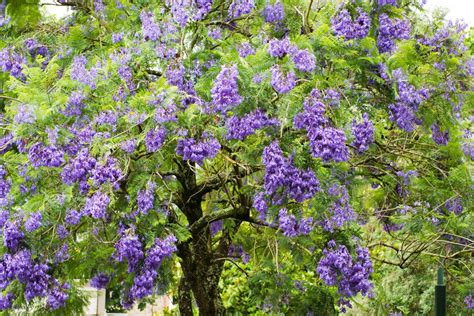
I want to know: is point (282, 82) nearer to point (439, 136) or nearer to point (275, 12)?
point (275, 12)

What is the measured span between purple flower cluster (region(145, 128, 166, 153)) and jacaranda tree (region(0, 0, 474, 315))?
11 mm

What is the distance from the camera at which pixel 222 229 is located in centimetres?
955

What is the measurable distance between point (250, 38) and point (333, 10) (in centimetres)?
91

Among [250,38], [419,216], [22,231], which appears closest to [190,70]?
[250,38]

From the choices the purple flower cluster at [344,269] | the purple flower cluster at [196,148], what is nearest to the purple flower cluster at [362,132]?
the purple flower cluster at [344,269]

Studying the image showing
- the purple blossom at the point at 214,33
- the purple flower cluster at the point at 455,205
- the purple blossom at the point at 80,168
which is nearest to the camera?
the purple blossom at the point at 80,168

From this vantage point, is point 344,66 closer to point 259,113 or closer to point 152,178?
point 259,113

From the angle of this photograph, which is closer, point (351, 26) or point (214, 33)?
point (351, 26)

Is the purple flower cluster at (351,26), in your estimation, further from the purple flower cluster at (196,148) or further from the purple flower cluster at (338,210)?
the purple flower cluster at (196,148)

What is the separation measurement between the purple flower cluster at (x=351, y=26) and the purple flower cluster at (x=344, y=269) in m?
1.84

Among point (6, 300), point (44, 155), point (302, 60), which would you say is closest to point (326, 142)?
point (302, 60)

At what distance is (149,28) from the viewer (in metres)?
7.39

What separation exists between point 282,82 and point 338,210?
157cm

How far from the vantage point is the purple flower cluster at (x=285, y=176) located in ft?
19.6
